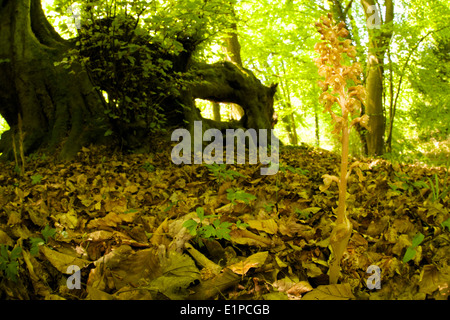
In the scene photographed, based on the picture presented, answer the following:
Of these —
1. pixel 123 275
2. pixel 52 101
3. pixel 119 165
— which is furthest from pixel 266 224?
pixel 52 101

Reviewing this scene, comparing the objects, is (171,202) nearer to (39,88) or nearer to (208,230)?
(208,230)

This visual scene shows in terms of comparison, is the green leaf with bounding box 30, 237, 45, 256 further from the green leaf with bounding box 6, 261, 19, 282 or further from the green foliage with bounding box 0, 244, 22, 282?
the green leaf with bounding box 6, 261, 19, 282

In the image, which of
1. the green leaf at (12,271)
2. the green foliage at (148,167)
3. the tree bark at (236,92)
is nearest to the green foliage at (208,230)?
the green leaf at (12,271)

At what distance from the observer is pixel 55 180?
124 inches

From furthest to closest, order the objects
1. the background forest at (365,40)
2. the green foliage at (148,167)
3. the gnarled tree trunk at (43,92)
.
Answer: the gnarled tree trunk at (43,92)
the background forest at (365,40)
the green foliage at (148,167)

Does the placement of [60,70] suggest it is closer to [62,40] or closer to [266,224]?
[62,40]

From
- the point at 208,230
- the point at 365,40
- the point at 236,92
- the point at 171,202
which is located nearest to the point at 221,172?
the point at 171,202

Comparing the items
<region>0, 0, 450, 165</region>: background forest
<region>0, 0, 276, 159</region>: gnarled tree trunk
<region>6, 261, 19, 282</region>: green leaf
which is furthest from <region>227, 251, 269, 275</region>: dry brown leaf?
<region>0, 0, 276, 159</region>: gnarled tree trunk

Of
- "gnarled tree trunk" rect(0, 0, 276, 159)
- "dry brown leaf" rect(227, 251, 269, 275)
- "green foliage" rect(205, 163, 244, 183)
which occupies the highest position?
"gnarled tree trunk" rect(0, 0, 276, 159)

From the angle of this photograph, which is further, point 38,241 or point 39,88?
point 39,88

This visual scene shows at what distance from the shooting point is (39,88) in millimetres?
5324

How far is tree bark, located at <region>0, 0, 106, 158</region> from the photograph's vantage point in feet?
16.7

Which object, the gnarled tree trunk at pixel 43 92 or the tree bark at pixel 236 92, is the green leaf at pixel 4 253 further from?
the tree bark at pixel 236 92

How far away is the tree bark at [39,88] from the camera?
16.7 ft
